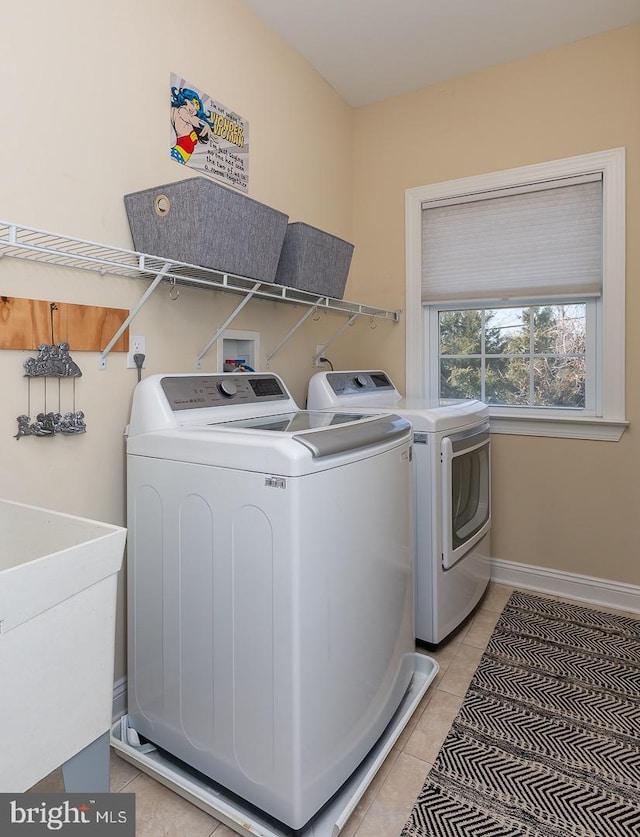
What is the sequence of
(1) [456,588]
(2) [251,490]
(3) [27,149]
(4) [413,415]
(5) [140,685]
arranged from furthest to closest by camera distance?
(1) [456,588]
(4) [413,415]
(5) [140,685]
(3) [27,149]
(2) [251,490]

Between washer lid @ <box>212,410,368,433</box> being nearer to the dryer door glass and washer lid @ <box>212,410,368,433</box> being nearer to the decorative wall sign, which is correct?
the dryer door glass

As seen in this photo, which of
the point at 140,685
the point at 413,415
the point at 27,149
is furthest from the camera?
the point at 413,415

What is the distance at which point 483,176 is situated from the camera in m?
2.69

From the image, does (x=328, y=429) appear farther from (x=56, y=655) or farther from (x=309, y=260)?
(x=309, y=260)

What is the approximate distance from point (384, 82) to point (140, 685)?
3094mm

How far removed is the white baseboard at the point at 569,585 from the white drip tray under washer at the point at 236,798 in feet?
4.18

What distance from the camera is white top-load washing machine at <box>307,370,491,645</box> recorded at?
2.01 meters

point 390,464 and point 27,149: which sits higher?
point 27,149

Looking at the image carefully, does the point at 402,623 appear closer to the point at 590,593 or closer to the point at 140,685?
the point at 140,685

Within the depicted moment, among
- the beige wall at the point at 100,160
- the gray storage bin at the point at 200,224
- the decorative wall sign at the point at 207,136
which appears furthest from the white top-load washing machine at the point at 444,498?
the decorative wall sign at the point at 207,136

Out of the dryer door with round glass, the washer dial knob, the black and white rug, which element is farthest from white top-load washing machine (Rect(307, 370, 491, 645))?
the washer dial knob

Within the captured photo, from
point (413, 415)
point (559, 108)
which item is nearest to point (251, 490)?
point (413, 415)

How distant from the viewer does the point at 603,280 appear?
2445mm

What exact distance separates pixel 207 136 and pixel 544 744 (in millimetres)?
2462
